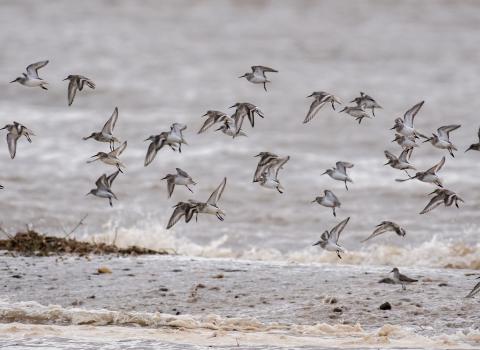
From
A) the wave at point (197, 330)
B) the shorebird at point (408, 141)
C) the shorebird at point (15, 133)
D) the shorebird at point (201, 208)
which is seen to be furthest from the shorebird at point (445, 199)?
the shorebird at point (15, 133)

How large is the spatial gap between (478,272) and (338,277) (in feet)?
4.65

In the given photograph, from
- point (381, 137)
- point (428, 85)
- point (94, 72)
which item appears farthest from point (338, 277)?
point (94, 72)

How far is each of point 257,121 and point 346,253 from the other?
30.7 feet

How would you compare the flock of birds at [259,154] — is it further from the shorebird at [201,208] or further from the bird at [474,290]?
the bird at [474,290]

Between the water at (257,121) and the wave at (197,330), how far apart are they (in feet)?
1.78

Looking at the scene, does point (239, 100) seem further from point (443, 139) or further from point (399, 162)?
point (443, 139)

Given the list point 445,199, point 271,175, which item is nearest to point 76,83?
point 271,175

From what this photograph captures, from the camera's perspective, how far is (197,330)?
8438mm

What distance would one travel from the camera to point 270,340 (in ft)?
26.6

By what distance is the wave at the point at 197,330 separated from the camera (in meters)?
8.04

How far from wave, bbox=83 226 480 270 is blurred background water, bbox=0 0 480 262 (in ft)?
0.39

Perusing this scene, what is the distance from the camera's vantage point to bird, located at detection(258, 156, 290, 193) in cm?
1002

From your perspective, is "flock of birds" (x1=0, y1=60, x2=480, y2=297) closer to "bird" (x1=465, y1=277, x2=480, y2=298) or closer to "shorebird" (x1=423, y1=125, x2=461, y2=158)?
"shorebird" (x1=423, y1=125, x2=461, y2=158)

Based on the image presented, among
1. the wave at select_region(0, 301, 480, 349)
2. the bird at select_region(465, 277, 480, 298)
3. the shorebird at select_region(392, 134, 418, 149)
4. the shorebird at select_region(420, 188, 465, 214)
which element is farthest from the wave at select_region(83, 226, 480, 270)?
the wave at select_region(0, 301, 480, 349)
